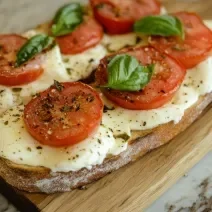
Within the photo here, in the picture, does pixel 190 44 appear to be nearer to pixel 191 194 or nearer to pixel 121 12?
pixel 121 12

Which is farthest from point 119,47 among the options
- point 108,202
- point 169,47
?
point 108,202

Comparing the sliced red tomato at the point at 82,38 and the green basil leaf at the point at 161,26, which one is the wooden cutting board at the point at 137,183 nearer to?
the green basil leaf at the point at 161,26

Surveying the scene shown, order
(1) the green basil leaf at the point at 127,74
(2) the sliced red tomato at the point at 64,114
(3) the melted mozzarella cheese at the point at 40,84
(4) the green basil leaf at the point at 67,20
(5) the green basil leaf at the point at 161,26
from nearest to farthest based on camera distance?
(2) the sliced red tomato at the point at 64,114 < (1) the green basil leaf at the point at 127,74 < (3) the melted mozzarella cheese at the point at 40,84 < (5) the green basil leaf at the point at 161,26 < (4) the green basil leaf at the point at 67,20

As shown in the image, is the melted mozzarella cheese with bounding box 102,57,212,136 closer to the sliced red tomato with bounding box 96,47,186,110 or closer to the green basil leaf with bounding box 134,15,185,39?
the sliced red tomato with bounding box 96,47,186,110

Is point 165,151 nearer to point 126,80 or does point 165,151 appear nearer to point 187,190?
point 187,190

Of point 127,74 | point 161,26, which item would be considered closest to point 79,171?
point 127,74

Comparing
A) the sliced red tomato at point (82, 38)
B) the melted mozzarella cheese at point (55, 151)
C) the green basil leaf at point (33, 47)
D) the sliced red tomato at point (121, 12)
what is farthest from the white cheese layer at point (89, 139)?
the sliced red tomato at point (121, 12)

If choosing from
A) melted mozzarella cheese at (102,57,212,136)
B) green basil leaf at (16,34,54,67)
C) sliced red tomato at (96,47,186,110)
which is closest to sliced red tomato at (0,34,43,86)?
green basil leaf at (16,34,54,67)
